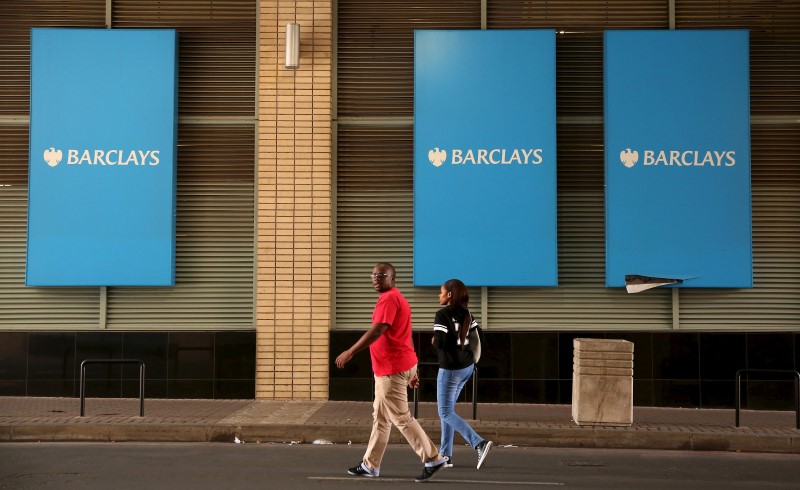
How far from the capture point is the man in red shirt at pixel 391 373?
348 inches

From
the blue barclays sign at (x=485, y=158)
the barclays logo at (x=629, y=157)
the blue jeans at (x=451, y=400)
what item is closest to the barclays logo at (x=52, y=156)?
the blue barclays sign at (x=485, y=158)

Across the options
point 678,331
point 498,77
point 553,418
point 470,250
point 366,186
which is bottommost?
point 553,418

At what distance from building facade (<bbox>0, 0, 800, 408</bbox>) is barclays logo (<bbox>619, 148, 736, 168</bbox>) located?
505mm

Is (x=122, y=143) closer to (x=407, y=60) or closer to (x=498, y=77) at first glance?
(x=407, y=60)

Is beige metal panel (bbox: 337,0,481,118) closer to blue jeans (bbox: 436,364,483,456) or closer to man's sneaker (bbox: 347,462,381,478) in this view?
blue jeans (bbox: 436,364,483,456)

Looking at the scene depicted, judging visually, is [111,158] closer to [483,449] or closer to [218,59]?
[218,59]

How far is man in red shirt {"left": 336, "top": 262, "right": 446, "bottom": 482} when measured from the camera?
8836 mm

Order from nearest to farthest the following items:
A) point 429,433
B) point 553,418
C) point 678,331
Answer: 1. point 429,433
2. point 553,418
3. point 678,331

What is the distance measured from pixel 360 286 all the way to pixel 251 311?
174 cm

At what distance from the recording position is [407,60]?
15.3 metres

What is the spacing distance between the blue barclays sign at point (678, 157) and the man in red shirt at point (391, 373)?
6.49m

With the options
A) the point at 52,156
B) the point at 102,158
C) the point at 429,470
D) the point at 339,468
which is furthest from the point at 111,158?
the point at 429,470

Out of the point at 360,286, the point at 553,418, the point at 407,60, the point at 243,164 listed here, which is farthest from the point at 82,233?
the point at 553,418

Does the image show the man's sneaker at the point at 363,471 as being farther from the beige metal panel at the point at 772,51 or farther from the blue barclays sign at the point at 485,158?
the beige metal panel at the point at 772,51
